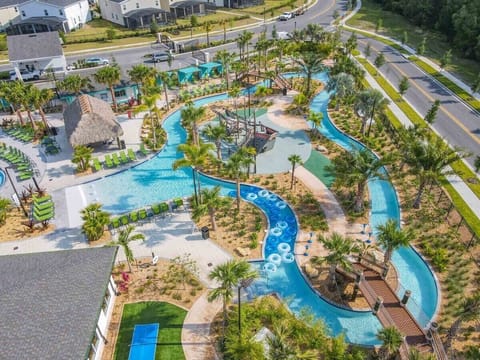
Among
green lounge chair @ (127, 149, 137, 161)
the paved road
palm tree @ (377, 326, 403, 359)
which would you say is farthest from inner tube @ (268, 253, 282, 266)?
the paved road

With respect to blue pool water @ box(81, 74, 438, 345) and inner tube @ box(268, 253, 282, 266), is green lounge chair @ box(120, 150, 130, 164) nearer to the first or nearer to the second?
blue pool water @ box(81, 74, 438, 345)

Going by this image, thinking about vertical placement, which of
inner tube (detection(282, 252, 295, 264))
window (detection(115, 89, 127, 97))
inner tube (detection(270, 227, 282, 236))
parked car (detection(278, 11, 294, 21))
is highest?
parked car (detection(278, 11, 294, 21))

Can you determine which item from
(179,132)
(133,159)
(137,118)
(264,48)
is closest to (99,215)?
(133,159)

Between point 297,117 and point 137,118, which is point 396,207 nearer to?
point 297,117

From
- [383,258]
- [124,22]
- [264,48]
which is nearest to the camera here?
[383,258]

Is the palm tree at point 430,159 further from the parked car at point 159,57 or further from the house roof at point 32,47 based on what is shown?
the house roof at point 32,47

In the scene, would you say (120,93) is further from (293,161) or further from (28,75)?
(293,161)

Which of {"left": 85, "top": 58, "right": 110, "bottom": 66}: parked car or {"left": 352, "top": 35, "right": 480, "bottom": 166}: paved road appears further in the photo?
{"left": 85, "top": 58, "right": 110, "bottom": 66}: parked car

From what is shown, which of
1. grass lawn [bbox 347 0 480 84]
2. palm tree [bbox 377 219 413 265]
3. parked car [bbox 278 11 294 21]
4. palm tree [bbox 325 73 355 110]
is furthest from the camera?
parked car [bbox 278 11 294 21]
